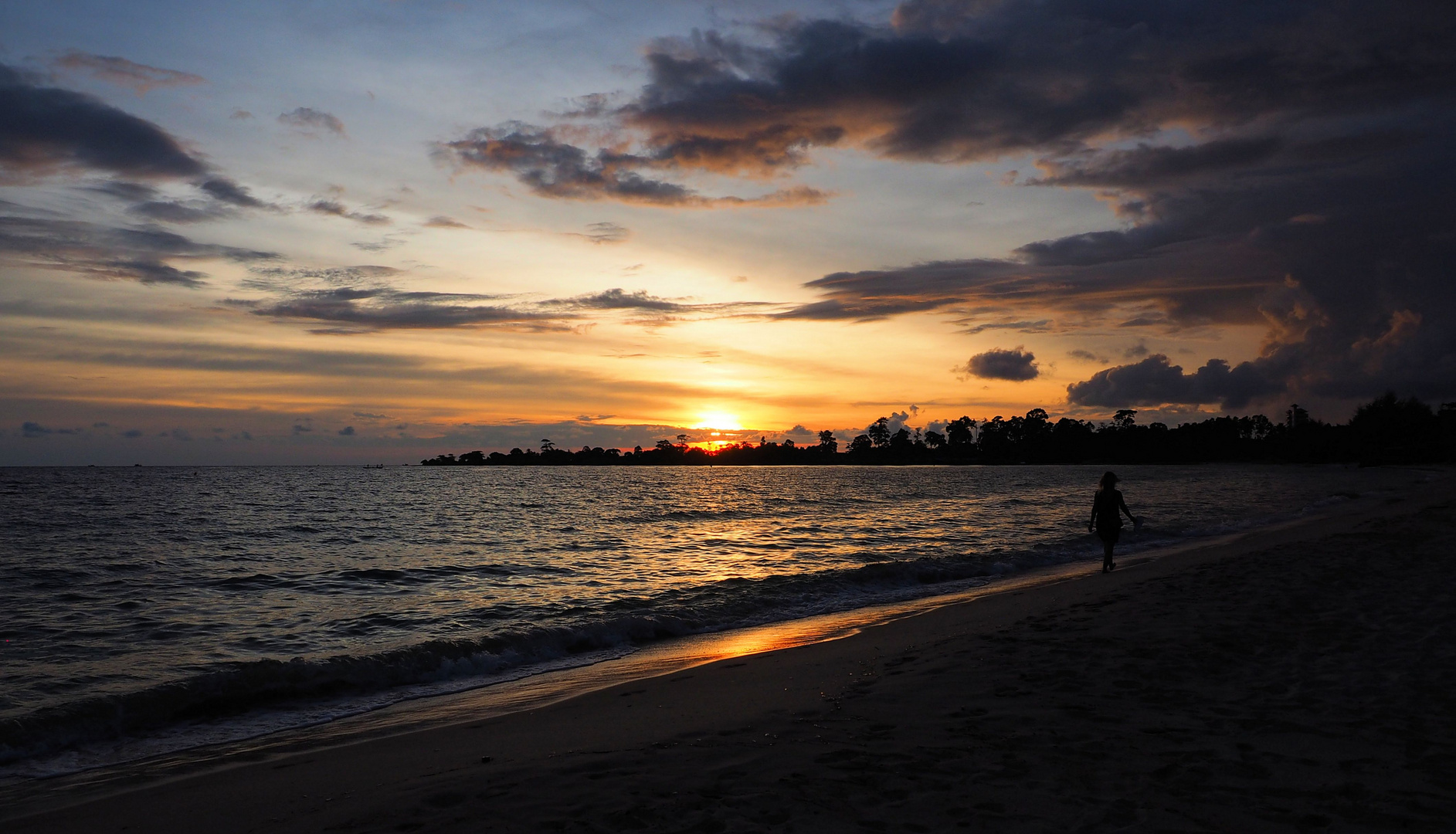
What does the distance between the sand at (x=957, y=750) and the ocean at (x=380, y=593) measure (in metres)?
3.05

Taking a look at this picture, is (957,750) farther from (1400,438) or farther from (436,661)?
(1400,438)

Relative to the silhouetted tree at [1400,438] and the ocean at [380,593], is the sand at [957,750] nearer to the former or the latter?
the ocean at [380,593]

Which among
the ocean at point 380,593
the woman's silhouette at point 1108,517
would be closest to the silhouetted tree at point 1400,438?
the ocean at point 380,593

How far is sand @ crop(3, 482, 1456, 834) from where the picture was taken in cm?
504

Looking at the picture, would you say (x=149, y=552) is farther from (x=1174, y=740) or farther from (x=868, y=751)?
(x=1174, y=740)

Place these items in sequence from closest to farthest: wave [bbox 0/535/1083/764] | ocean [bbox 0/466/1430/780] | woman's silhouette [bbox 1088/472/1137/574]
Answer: wave [bbox 0/535/1083/764] → ocean [bbox 0/466/1430/780] → woman's silhouette [bbox 1088/472/1137/574]

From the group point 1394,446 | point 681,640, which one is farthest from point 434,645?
point 1394,446

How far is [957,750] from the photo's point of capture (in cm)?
612

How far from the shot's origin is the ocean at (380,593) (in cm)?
1004

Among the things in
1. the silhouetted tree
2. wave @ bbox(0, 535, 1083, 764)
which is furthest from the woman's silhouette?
the silhouetted tree

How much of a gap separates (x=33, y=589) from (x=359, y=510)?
3473cm

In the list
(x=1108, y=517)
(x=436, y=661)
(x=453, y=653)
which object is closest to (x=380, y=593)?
(x=453, y=653)

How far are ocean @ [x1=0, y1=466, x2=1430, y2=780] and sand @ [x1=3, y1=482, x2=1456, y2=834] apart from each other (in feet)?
10.0

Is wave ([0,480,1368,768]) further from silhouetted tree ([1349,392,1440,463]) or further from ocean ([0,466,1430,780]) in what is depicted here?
silhouetted tree ([1349,392,1440,463])
